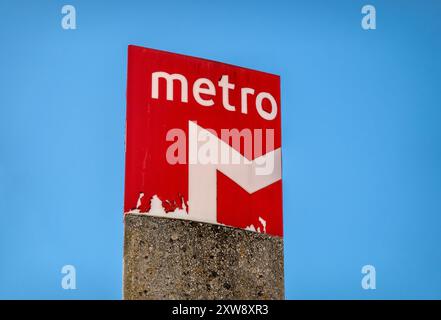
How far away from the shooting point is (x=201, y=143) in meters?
5.61

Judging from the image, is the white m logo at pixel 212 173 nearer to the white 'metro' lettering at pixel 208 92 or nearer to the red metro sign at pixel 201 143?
the red metro sign at pixel 201 143

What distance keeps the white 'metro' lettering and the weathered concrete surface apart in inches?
28.4

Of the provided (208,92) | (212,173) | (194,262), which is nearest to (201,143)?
(212,173)

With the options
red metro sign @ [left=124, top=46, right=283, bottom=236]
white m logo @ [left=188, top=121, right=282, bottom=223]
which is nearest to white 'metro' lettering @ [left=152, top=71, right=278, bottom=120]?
red metro sign @ [left=124, top=46, right=283, bottom=236]

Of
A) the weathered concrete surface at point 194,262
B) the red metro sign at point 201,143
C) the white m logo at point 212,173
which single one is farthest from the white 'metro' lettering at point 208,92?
the weathered concrete surface at point 194,262

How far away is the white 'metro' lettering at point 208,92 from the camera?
5.57 meters

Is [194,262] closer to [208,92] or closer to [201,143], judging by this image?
[201,143]

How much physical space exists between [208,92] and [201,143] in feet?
1.03

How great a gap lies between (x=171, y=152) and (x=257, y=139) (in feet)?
2.11

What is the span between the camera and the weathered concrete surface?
529cm
